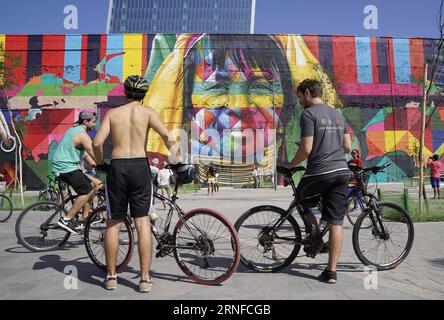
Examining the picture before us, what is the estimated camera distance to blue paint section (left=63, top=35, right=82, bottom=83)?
30.0m

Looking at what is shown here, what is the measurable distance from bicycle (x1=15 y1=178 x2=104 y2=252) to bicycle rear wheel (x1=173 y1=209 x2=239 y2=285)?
89.1 inches

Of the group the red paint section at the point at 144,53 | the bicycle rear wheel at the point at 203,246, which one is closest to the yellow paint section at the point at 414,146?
the red paint section at the point at 144,53

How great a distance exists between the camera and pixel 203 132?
30.2m

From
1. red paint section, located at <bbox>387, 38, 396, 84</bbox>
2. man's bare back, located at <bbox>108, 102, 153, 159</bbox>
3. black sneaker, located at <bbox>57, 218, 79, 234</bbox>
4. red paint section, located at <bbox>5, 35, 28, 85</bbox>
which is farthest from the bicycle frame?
red paint section, located at <bbox>387, 38, 396, 84</bbox>

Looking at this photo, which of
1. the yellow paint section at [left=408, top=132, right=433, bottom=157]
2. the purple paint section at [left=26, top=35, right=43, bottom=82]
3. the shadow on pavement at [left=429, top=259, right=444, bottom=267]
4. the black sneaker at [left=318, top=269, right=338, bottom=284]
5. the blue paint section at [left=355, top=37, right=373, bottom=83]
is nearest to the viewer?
the black sneaker at [left=318, top=269, right=338, bottom=284]

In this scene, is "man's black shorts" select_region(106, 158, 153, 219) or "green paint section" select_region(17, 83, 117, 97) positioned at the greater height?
"green paint section" select_region(17, 83, 117, 97)

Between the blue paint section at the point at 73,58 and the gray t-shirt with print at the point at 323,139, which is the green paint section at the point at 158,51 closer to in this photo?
the blue paint section at the point at 73,58

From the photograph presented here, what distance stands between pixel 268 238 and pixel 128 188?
154 cm

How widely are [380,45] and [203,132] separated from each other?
16.9m

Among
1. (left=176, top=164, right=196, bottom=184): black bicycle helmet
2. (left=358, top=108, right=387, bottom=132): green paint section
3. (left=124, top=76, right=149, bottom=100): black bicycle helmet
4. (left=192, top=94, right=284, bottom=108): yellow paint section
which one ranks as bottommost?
(left=176, top=164, right=196, bottom=184): black bicycle helmet

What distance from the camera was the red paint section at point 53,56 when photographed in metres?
30.0

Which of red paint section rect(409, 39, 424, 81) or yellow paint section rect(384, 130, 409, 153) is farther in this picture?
Answer: red paint section rect(409, 39, 424, 81)

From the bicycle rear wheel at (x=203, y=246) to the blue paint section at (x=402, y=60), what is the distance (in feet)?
105

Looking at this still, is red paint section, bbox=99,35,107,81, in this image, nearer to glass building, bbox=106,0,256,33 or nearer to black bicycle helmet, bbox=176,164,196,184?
black bicycle helmet, bbox=176,164,196,184
